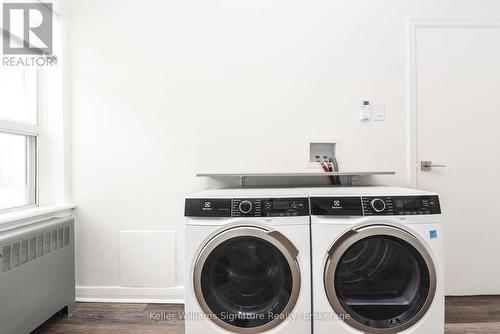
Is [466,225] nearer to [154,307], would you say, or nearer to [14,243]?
[154,307]

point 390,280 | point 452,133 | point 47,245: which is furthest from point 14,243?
point 452,133

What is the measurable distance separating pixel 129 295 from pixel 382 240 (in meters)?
1.75

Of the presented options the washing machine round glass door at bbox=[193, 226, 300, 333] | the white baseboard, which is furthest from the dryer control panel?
the white baseboard

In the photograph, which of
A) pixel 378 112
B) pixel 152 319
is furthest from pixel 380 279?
pixel 152 319

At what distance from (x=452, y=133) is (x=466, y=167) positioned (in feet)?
0.89

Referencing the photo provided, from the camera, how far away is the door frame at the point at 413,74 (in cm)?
191

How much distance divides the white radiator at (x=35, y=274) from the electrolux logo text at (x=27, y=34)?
3.66ft

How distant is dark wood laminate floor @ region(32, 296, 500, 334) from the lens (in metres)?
1.54

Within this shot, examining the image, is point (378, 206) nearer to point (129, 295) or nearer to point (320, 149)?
point (320, 149)

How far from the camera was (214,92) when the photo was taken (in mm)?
1929

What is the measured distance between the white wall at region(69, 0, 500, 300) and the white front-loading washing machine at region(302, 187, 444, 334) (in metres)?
0.66

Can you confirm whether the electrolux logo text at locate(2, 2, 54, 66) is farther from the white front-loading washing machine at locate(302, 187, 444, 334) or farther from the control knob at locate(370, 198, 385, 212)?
the control knob at locate(370, 198, 385, 212)

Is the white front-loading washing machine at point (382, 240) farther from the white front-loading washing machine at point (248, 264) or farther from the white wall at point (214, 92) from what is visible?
the white wall at point (214, 92)

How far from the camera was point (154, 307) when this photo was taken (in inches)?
71.5
